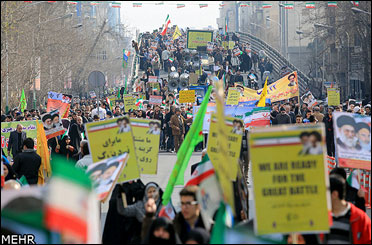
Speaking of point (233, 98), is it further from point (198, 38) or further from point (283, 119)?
point (198, 38)

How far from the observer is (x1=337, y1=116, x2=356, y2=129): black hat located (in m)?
9.82

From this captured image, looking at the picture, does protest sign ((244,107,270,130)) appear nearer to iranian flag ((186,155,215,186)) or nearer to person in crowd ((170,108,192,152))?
person in crowd ((170,108,192,152))

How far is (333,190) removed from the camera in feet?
22.1

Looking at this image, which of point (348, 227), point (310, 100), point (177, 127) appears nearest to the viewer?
point (348, 227)

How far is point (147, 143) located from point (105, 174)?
2104mm

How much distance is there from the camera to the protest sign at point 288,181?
18.1 ft

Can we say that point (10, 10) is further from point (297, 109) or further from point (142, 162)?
point (142, 162)

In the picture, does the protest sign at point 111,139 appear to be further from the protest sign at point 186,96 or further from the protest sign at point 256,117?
the protest sign at point 186,96

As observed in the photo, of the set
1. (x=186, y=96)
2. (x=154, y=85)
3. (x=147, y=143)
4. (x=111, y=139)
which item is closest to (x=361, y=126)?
(x=147, y=143)

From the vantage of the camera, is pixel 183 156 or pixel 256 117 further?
pixel 256 117

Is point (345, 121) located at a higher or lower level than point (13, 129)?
higher

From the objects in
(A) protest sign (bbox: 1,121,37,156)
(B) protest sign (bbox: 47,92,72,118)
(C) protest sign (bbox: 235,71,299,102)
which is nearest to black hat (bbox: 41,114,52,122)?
(A) protest sign (bbox: 1,121,37,156)

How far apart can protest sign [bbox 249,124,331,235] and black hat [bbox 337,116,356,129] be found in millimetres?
4223

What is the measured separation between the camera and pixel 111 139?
8.61 m
